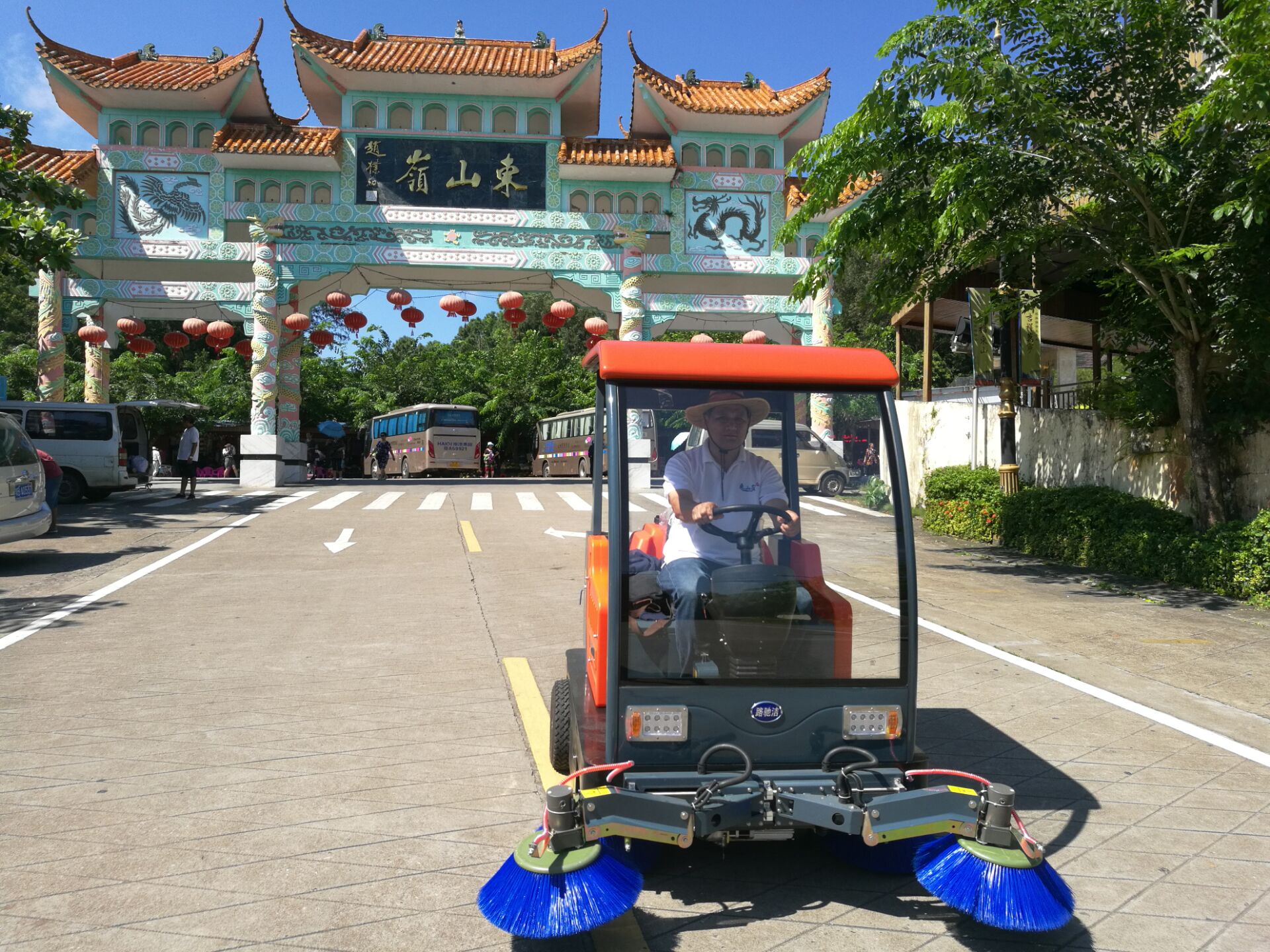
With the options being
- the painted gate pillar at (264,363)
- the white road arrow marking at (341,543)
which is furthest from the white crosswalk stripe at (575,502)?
the painted gate pillar at (264,363)

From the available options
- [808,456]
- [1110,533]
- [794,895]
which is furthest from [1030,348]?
[794,895]

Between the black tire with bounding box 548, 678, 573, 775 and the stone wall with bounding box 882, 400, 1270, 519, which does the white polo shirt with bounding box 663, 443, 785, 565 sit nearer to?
the black tire with bounding box 548, 678, 573, 775

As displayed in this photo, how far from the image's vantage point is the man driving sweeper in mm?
3865

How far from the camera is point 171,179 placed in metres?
26.4

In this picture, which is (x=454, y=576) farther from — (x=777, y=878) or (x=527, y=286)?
(x=527, y=286)

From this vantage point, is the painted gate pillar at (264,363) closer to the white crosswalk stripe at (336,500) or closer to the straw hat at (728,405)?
the white crosswalk stripe at (336,500)

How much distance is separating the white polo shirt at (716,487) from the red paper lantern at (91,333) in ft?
84.2

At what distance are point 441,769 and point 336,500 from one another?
1780 centimetres

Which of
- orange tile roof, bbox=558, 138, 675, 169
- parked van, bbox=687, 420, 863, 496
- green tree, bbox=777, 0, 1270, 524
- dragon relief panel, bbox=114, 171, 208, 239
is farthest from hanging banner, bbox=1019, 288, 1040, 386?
dragon relief panel, bbox=114, 171, 208, 239

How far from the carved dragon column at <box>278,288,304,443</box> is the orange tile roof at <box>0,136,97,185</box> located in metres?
5.69

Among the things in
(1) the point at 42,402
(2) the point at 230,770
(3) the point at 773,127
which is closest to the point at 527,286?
(3) the point at 773,127

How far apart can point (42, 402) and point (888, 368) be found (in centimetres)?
2013

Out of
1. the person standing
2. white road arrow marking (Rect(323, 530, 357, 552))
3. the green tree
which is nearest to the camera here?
the green tree

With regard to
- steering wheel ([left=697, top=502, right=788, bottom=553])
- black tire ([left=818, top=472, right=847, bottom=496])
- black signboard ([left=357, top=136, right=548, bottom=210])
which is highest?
black signboard ([left=357, top=136, right=548, bottom=210])
